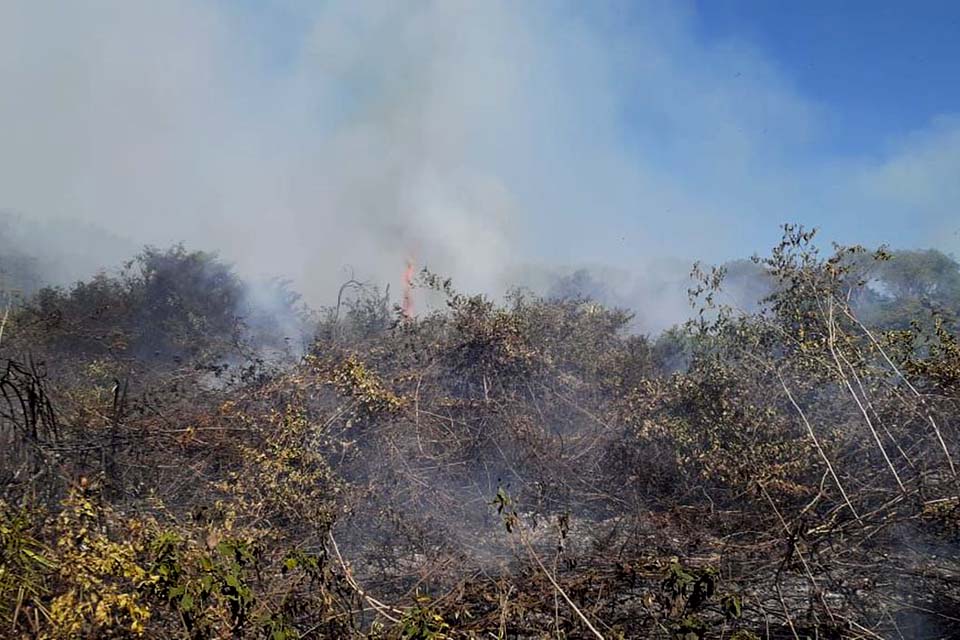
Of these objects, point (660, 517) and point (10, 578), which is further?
point (660, 517)

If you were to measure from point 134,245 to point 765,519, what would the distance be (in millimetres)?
29668

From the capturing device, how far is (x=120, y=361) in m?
8.10

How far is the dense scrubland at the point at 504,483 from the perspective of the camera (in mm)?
3121

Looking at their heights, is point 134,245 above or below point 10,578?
above

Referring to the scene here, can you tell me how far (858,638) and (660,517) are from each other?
209 cm

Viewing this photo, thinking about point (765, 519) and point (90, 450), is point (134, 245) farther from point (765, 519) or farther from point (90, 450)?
point (765, 519)

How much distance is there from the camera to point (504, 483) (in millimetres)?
6199

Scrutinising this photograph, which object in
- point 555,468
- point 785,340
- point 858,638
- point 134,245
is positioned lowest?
point 858,638

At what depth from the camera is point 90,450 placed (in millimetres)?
4742

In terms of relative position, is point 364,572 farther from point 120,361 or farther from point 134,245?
point 134,245

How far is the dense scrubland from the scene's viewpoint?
312cm

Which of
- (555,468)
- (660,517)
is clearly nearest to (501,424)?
(555,468)

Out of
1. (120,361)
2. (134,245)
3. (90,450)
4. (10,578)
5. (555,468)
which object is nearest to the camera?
(10,578)

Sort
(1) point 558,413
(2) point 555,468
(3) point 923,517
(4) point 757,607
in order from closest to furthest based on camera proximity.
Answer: (4) point 757,607
(3) point 923,517
(2) point 555,468
(1) point 558,413
